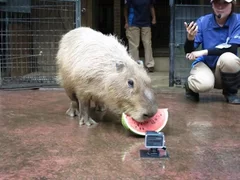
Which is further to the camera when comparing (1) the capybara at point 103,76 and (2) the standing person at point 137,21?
(2) the standing person at point 137,21

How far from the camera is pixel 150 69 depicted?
8547mm

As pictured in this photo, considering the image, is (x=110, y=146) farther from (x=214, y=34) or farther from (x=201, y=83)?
(x=214, y=34)

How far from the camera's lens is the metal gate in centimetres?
683

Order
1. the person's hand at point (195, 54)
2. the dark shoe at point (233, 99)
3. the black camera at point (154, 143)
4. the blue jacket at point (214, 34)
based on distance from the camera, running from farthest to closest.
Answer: the dark shoe at point (233, 99), the blue jacket at point (214, 34), the person's hand at point (195, 54), the black camera at point (154, 143)

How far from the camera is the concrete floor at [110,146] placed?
278 cm

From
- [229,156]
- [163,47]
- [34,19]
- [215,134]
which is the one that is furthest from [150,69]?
[229,156]

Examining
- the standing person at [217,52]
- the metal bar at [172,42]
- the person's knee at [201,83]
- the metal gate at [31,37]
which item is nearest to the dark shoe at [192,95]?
the standing person at [217,52]

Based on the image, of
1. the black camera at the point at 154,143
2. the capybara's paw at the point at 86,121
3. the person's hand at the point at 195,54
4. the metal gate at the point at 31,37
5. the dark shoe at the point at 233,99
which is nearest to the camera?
the black camera at the point at 154,143

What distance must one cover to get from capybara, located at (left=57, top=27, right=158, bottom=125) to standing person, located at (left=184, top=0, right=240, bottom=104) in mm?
1226

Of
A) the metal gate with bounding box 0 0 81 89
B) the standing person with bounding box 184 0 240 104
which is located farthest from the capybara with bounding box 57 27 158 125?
the metal gate with bounding box 0 0 81 89

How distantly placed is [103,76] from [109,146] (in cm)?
78

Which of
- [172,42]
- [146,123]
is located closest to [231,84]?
[172,42]

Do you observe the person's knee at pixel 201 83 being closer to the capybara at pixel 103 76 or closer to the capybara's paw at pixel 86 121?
the capybara at pixel 103 76

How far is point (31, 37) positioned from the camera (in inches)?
304
